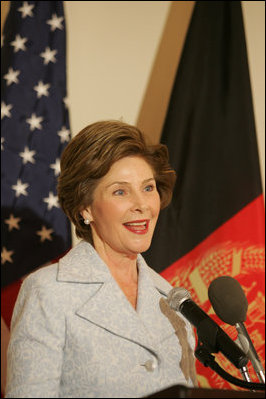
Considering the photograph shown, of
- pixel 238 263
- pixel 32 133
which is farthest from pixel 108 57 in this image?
pixel 238 263

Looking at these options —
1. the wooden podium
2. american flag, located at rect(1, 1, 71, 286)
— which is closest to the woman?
the wooden podium

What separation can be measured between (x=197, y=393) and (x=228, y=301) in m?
0.53

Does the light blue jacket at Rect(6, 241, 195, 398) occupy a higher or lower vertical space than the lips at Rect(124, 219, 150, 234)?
lower

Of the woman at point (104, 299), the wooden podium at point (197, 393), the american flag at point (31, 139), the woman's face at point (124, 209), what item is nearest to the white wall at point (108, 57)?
the american flag at point (31, 139)

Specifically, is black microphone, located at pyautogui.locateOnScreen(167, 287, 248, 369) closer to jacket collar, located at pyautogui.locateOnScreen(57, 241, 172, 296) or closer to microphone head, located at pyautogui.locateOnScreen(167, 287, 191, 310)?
microphone head, located at pyautogui.locateOnScreen(167, 287, 191, 310)

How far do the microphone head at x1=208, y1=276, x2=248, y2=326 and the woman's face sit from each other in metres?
0.34

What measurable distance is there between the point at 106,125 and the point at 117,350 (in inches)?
28.0

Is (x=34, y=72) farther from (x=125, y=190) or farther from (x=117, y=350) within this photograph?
(x=117, y=350)

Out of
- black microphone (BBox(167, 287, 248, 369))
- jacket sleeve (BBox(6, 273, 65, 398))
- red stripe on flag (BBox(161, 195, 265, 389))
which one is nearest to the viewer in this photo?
black microphone (BBox(167, 287, 248, 369))

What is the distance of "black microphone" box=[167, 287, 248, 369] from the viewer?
1435mm

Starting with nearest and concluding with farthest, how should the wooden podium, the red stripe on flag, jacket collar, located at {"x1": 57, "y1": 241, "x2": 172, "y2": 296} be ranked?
the wooden podium
jacket collar, located at {"x1": 57, "y1": 241, "x2": 172, "y2": 296}
the red stripe on flag

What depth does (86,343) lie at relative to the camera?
5.48 ft

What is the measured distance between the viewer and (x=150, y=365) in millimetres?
1754

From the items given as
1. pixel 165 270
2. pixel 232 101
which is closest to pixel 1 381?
pixel 165 270
